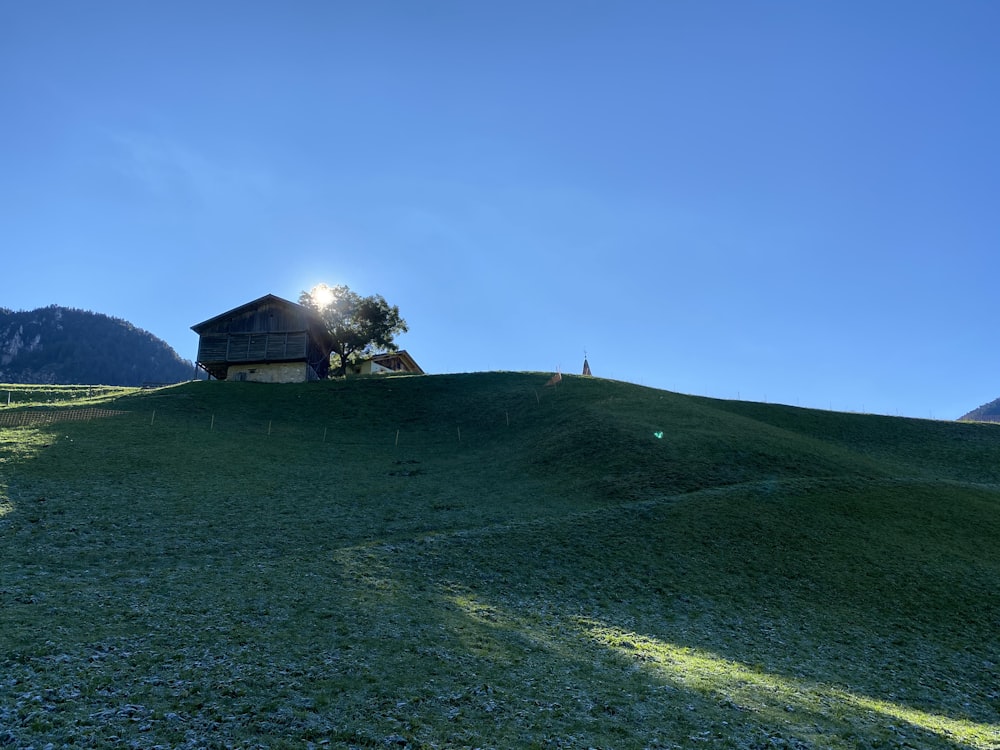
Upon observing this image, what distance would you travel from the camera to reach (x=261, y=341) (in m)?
78.8

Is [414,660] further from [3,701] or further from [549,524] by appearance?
[549,524]

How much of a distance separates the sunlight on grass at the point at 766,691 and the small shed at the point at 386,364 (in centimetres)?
7893

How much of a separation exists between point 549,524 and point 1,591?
22.0m

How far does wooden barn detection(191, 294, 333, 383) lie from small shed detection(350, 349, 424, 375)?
17.3m

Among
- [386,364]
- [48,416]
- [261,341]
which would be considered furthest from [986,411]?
[48,416]

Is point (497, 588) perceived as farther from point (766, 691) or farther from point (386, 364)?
point (386, 364)

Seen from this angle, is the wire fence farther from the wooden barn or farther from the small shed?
the small shed

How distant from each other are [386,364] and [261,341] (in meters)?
29.0

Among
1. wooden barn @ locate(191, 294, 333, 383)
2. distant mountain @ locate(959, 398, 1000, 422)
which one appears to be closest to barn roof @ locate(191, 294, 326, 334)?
wooden barn @ locate(191, 294, 333, 383)

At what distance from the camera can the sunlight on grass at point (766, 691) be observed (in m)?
14.9

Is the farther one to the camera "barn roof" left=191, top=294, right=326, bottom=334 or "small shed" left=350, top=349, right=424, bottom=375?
"small shed" left=350, top=349, right=424, bottom=375

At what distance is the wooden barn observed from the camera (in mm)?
78125

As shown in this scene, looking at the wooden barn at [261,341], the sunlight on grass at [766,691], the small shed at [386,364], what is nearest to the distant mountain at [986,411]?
the small shed at [386,364]

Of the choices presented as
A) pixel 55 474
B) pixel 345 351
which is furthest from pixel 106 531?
pixel 345 351
